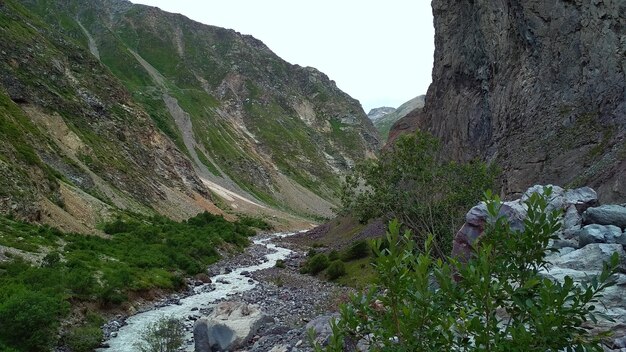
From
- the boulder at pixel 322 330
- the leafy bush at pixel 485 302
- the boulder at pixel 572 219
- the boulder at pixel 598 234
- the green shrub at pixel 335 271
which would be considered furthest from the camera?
the green shrub at pixel 335 271

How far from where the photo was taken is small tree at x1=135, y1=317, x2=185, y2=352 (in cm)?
1925

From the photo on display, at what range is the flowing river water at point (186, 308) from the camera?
2122cm

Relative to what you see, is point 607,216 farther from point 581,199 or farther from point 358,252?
point 358,252

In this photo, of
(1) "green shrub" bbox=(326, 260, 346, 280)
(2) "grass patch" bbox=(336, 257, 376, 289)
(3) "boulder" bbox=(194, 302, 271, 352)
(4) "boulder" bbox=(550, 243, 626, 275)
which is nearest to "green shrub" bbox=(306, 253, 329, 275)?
(2) "grass patch" bbox=(336, 257, 376, 289)

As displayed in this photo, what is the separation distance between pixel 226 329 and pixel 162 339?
305 cm

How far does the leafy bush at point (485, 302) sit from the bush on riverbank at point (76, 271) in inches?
667

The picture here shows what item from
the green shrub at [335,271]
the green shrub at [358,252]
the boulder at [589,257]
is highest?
the boulder at [589,257]

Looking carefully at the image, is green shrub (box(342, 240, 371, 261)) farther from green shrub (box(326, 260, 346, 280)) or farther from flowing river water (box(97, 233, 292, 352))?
flowing river water (box(97, 233, 292, 352))

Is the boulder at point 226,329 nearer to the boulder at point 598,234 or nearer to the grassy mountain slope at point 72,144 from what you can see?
the boulder at point 598,234

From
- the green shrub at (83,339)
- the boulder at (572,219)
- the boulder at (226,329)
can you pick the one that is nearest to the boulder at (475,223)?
the boulder at (572,219)

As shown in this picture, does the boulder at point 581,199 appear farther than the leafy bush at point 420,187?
No

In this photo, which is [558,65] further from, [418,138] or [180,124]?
[180,124]

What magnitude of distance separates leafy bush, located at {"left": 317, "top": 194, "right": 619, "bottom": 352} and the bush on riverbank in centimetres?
1694

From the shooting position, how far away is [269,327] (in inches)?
838
